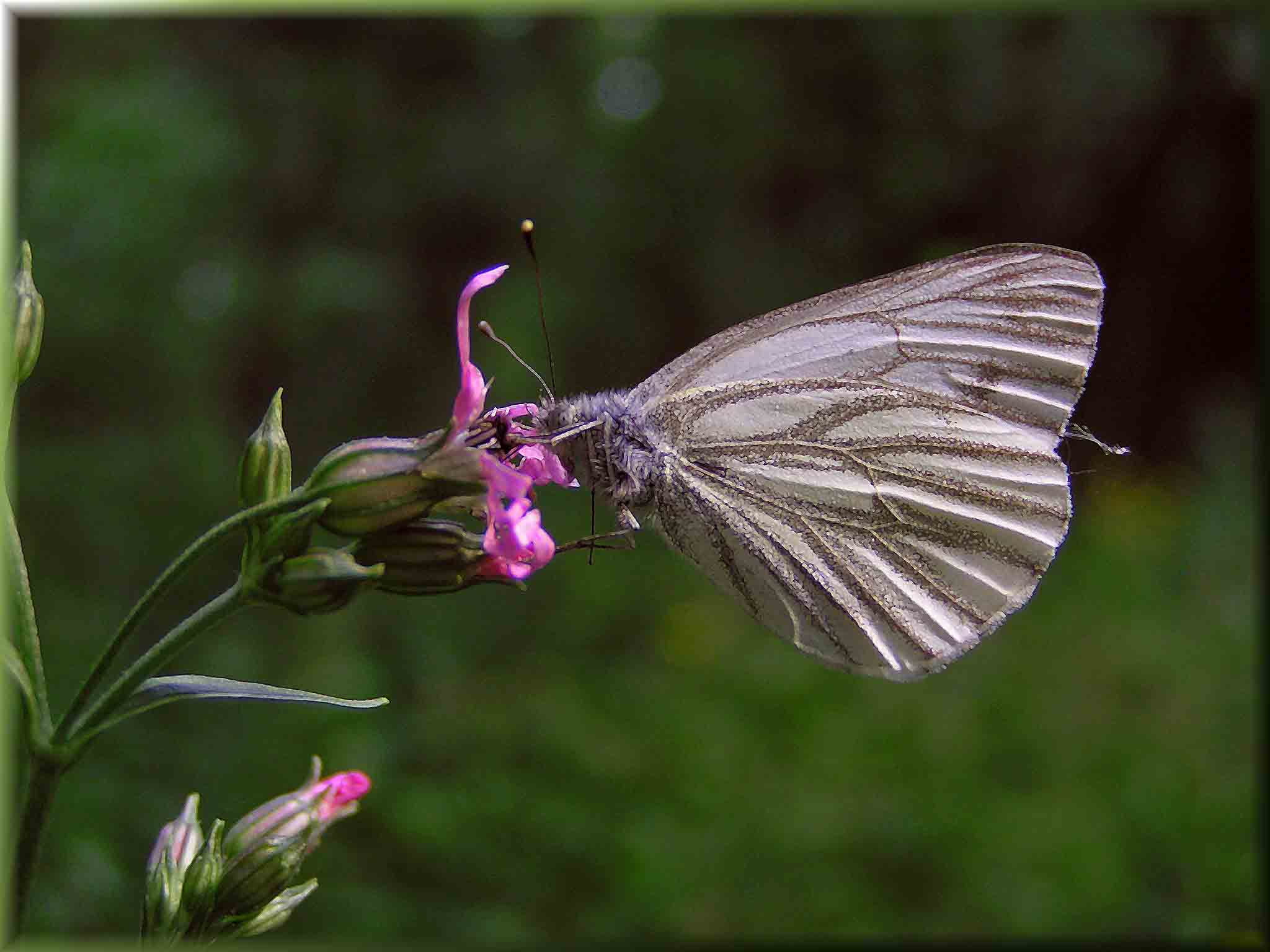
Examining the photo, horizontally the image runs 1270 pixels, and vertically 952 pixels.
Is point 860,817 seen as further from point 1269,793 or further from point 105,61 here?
point 105,61

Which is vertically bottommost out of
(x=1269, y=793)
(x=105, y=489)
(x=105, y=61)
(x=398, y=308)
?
(x=1269, y=793)

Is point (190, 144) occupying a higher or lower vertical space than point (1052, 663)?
higher

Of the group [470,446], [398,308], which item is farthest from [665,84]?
[470,446]

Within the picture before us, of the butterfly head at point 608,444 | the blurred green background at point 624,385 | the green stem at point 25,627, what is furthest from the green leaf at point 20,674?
the blurred green background at point 624,385

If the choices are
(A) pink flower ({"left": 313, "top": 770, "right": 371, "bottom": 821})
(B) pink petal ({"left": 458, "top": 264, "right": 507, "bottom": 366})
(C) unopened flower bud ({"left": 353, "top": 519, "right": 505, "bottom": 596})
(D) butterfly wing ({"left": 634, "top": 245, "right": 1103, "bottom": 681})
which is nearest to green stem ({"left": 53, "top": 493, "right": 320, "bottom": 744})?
(C) unopened flower bud ({"left": 353, "top": 519, "right": 505, "bottom": 596})

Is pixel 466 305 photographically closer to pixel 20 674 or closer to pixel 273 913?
pixel 20 674

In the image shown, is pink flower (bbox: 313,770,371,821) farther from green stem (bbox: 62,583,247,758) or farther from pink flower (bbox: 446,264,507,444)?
pink flower (bbox: 446,264,507,444)
